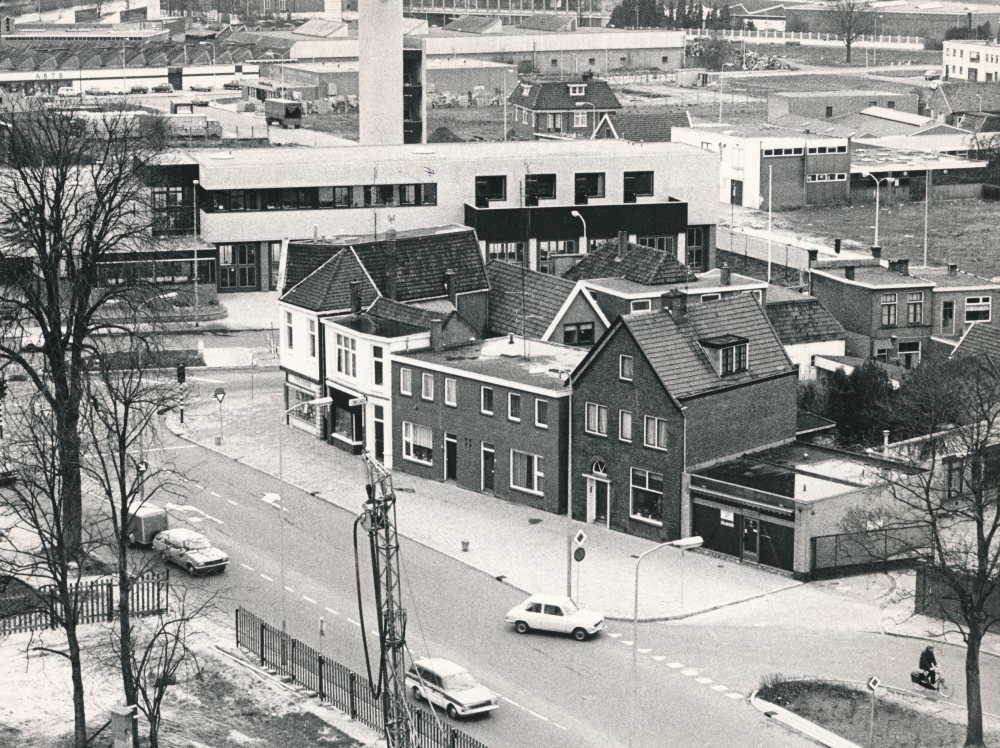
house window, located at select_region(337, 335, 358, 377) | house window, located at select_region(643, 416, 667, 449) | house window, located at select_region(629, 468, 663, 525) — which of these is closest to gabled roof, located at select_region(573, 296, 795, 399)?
house window, located at select_region(643, 416, 667, 449)

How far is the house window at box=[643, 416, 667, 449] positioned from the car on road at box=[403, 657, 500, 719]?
652 inches

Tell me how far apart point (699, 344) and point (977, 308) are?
96.2ft

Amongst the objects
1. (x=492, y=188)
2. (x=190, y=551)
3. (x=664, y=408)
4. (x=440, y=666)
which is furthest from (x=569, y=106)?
(x=440, y=666)

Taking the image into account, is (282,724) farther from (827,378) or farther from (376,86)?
(376,86)

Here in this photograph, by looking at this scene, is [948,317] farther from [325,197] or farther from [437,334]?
[325,197]

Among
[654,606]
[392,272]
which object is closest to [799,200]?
[392,272]

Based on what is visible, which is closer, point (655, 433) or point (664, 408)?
point (664, 408)

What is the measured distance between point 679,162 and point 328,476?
147 ft

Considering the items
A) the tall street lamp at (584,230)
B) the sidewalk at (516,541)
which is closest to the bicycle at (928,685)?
the sidewalk at (516,541)

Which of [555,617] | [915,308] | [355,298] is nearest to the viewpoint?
[555,617]

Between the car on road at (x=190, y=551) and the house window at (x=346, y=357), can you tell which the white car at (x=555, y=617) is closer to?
the car on road at (x=190, y=551)

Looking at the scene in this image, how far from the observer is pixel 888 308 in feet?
293

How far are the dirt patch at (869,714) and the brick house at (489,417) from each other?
18.4 m

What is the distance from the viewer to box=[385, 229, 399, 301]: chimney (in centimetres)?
7888
